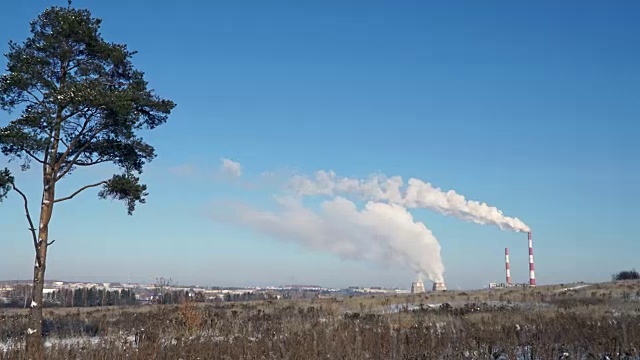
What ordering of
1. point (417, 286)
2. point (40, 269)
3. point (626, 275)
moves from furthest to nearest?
point (417, 286) → point (626, 275) → point (40, 269)

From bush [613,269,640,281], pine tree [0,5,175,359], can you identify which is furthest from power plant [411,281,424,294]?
pine tree [0,5,175,359]

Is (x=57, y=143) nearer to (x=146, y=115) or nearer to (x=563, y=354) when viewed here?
(x=146, y=115)

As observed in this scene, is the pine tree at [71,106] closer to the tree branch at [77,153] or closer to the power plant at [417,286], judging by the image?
the tree branch at [77,153]

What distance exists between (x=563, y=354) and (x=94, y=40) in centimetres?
1314

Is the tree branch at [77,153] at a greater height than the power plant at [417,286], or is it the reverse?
the tree branch at [77,153]

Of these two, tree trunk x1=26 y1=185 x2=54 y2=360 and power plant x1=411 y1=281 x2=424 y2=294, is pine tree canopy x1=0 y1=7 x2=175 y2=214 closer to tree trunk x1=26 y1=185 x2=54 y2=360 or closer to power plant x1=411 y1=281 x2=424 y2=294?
tree trunk x1=26 y1=185 x2=54 y2=360

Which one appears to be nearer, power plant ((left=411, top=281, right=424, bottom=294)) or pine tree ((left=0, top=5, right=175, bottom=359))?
pine tree ((left=0, top=5, right=175, bottom=359))

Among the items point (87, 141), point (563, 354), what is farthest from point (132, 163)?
point (563, 354)

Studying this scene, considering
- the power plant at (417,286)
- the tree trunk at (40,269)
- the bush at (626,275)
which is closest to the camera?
the tree trunk at (40,269)

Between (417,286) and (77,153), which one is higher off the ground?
(77,153)

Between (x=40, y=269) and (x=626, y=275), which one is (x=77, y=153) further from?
(x=626, y=275)

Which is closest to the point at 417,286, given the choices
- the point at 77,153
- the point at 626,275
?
the point at 626,275

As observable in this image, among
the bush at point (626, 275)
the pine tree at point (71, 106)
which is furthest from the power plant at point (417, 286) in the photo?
the pine tree at point (71, 106)

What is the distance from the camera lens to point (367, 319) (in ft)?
55.2
